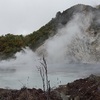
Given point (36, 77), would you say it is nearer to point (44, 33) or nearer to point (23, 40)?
point (44, 33)

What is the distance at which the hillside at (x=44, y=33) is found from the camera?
53.2 meters

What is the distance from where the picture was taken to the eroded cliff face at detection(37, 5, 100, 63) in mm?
48781

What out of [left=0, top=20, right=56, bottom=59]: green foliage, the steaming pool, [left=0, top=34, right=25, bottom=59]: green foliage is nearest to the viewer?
the steaming pool

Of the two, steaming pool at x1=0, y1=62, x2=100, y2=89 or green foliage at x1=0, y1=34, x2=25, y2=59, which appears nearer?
steaming pool at x1=0, y1=62, x2=100, y2=89

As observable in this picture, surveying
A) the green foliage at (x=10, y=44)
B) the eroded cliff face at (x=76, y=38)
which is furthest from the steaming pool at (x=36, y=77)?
the green foliage at (x=10, y=44)

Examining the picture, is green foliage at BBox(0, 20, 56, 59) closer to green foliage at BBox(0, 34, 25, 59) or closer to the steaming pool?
green foliage at BBox(0, 34, 25, 59)

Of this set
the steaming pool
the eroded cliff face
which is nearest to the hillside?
the eroded cliff face

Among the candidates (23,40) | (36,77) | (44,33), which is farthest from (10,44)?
(36,77)

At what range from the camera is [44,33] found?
187ft

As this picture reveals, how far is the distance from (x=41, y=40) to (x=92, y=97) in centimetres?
4536

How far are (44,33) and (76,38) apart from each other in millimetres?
7225

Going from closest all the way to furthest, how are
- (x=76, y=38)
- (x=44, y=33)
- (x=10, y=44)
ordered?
1. (x=76, y=38)
2. (x=44, y=33)
3. (x=10, y=44)

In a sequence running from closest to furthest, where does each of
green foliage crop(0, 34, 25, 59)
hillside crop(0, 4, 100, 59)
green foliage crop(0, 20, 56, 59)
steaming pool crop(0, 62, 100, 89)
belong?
1. steaming pool crop(0, 62, 100, 89)
2. hillside crop(0, 4, 100, 59)
3. green foliage crop(0, 20, 56, 59)
4. green foliage crop(0, 34, 25, 59)

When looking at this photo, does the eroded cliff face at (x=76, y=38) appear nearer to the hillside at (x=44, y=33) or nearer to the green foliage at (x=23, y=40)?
the hillside at (x=44, y=33)
